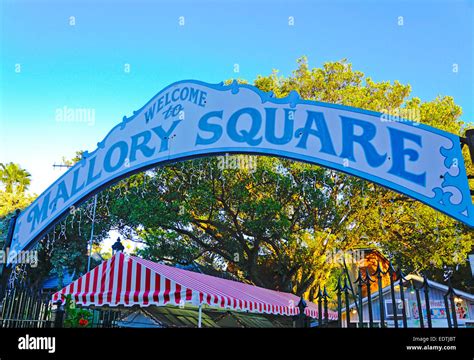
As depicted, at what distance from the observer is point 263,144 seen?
17.7 ft

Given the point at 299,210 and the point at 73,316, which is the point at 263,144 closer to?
the point at 73,316

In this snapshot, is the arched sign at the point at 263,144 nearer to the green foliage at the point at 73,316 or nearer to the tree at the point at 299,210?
the green foliage at the point at 73,316

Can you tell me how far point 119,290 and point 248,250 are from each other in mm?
9990

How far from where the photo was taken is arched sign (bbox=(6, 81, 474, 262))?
432 centimetres

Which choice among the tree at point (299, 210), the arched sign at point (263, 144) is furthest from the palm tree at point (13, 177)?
the arched sign at point (263, 144)

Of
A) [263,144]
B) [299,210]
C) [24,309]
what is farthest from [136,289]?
[299,210]

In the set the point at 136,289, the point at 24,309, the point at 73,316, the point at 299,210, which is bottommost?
the point at 73,316

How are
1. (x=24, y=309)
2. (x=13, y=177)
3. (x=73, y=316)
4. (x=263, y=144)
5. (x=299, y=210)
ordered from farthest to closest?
(x=13, y=177)
(x=299, y=210)
(x=73, y=316)
(x=24, y=309)
(x=263, y=144)

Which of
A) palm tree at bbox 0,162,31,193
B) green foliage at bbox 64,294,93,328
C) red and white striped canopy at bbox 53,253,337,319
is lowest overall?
green foliage at bbox 64,294,93,328

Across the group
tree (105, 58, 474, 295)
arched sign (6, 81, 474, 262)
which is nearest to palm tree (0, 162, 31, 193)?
tree (105, 58, 474, 295)

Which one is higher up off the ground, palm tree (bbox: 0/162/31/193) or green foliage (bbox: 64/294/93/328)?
palm tree (bbox: 0/162/31/193)

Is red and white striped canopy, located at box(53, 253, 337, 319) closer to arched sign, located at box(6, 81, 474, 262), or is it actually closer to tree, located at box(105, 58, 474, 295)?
arched sign, located at box(6, 81, 474, 262)
